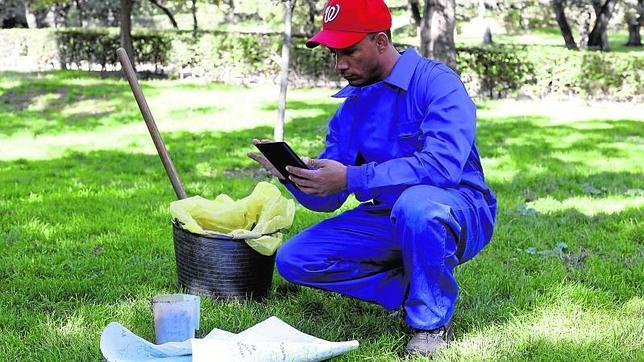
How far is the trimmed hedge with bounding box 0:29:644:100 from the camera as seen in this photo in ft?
47.3

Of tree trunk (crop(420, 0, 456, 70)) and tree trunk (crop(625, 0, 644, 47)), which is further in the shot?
tree trunk (crop(625, 0, 644, 47))

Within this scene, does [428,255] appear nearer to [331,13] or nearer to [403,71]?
[403,71]

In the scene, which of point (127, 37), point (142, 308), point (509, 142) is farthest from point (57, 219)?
point (127, 37)

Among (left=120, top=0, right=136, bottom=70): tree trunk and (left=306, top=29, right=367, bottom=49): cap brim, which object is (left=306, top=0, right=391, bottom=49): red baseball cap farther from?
(left=120, top=0, right=136, bottom=70): tree trunk

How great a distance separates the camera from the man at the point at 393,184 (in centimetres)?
287

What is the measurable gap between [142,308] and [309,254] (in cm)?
88

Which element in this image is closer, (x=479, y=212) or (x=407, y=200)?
(x=407, y=200)

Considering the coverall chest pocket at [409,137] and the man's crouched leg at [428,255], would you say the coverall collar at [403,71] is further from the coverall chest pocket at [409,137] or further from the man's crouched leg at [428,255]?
the man's crouched leg at [428,255]

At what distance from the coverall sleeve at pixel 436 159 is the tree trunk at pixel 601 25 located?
25418 millimetres

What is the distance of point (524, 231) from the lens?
16.8 ft

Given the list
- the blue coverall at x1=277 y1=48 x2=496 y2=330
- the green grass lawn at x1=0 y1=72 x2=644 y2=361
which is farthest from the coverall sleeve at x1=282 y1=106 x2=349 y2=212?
the green grass lawn at x1=0 y1=72 x2=644 y2=361

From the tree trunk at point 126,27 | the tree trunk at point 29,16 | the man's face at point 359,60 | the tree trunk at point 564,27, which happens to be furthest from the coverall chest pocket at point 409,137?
the tree trunk at point 29,16

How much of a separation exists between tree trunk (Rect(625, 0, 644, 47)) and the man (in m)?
34.3

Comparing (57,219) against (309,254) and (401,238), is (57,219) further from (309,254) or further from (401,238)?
(401,238)
